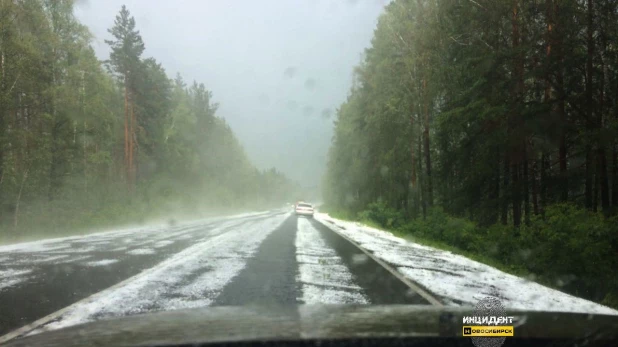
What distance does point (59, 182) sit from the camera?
28.1 m

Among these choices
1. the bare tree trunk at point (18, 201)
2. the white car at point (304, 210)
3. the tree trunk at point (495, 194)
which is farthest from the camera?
the white car at point (304, 210)

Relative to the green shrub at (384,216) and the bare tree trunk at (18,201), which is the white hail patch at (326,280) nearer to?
the bare tree trunk at (18,201)

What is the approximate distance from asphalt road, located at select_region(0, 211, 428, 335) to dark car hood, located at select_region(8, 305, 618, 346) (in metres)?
2.15

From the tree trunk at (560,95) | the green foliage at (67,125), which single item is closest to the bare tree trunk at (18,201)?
the green foliage at (67,125)

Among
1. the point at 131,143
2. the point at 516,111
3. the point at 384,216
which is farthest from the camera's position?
the point at 131,143

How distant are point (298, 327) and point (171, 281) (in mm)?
5551

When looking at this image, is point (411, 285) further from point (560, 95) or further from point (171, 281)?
point (560, 95)

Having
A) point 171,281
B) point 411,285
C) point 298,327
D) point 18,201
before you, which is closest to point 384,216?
point 18,201

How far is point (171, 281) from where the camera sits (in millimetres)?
8250

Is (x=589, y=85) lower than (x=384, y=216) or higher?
higher

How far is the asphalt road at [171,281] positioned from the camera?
631cm

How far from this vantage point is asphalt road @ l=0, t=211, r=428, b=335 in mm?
6312

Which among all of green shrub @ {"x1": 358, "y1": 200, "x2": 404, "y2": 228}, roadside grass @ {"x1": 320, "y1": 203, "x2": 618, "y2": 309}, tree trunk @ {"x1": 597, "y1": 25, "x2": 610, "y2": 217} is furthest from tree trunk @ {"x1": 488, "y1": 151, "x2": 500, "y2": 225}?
green shrub @ {"x1": 358, "y1": 200, "x2": 404, "y2": 228}

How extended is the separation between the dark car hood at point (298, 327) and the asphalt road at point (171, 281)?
2145 mm
